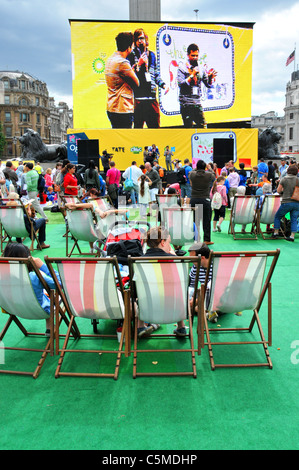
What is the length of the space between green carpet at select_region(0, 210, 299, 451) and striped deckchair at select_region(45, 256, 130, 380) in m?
0.22

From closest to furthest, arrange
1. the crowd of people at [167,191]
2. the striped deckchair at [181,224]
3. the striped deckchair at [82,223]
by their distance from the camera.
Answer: the crowd of people at [167,191] → the striped deckchair at [82,223] → the striped deckchair at [181,224]

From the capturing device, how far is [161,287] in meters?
2.98

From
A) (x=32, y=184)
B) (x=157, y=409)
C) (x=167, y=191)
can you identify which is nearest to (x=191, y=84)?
(x=167, y=191)

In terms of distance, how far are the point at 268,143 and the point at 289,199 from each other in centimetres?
2056

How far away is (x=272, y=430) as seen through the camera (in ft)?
7.75

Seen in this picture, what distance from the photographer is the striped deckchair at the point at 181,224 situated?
6598mm

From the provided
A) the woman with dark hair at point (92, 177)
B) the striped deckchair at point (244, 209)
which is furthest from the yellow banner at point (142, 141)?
the striped deckchair at point (244, 209)

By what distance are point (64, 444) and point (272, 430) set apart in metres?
1.28

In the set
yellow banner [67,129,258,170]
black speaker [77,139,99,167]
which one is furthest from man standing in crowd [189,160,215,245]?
yellow banner [67,129,258,170]

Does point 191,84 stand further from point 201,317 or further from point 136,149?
point 201,317

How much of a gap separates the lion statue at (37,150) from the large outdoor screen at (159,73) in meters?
7.12

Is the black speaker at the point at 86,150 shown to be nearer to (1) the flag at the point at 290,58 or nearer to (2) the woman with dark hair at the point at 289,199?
(2) the woman with dark hair at the point at 289,199

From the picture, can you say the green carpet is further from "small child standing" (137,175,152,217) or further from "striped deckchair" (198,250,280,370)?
"small child standing" (137,175,152,217)
